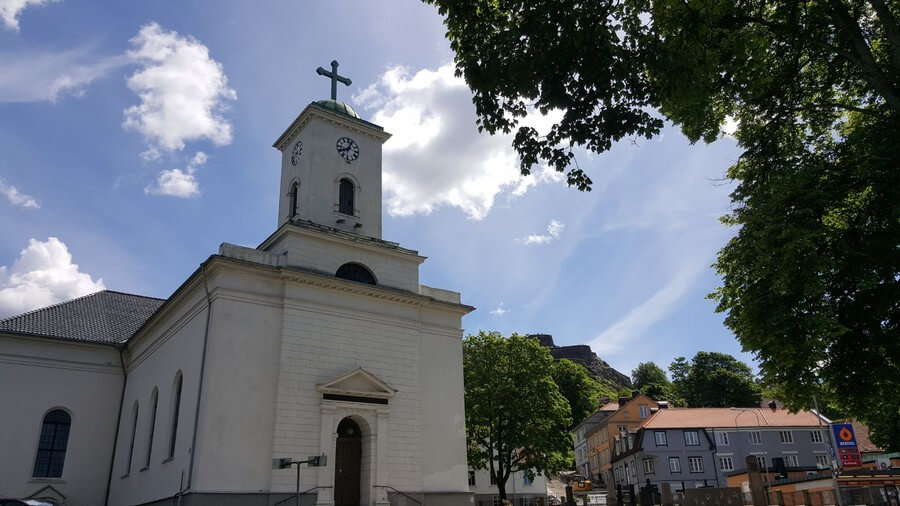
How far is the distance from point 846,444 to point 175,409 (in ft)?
94.9

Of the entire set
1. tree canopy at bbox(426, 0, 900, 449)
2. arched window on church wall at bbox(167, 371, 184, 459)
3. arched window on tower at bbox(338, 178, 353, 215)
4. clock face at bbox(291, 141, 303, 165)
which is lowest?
arched window on church wall at bbox(167, 371, 184, 459)

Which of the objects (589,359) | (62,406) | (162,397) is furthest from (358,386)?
(589,359)

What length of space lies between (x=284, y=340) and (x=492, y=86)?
1395 centimetres

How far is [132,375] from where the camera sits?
98.4ft

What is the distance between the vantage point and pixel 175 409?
918 inches

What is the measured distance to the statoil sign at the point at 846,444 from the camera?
29.0m

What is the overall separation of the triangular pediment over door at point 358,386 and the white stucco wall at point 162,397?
445 cm

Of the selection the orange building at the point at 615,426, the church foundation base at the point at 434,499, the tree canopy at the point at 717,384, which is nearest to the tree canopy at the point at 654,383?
the tree canopy at the point at 717,384

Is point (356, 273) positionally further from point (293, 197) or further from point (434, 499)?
point (434, 499)

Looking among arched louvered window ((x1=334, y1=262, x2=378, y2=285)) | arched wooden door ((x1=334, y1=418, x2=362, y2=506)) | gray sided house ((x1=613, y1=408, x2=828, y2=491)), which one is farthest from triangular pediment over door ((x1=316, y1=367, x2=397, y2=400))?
gray sided house ((x1=613, y1=408, x2=828, y2=491))

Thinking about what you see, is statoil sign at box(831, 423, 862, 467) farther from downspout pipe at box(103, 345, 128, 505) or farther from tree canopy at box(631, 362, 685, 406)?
tree canopy at box(631, 362, 685, 406)

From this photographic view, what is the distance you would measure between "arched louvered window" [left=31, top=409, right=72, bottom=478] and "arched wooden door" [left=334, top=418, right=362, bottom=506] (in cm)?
1498

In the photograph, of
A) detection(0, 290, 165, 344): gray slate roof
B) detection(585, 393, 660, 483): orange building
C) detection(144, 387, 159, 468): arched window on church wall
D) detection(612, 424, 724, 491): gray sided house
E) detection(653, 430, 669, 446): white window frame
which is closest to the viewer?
detection(144, 387, 159, 468): arched window on church wall

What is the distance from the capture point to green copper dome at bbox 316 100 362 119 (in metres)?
28.0
